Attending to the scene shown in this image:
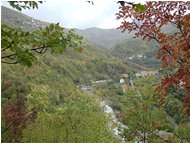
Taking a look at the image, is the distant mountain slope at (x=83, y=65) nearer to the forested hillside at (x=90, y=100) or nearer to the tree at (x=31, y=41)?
the forested hillside at (x=90, y=100)

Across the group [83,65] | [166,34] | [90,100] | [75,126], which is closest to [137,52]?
[83,65]

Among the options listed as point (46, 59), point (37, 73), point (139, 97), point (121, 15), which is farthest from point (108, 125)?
point (46, 59)

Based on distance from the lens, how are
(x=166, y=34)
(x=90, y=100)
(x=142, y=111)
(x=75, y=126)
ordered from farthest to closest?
(x=90, y=100) → (x=75, y=126) → (x=142, y=111) → (x=166, y=34)

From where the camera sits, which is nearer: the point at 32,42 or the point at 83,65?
the point at 32,42

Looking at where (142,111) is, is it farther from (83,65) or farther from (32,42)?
(83,65)

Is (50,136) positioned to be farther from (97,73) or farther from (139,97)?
(97,73)

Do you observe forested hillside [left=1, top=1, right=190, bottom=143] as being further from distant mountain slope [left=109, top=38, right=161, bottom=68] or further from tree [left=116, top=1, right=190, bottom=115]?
distant mountain slope [left=109, top=38, right=161, bottom=68]
